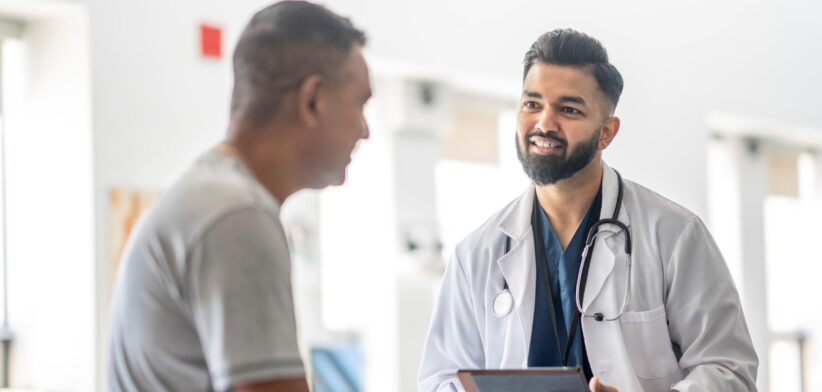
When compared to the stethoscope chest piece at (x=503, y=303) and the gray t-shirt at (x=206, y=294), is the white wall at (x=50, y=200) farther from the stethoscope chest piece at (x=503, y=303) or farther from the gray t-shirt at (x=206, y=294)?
the gray t-shirt at (x=206, y=294)

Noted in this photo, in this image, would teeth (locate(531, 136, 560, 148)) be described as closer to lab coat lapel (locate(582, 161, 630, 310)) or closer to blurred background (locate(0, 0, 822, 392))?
lab coat lapel (locate(582, 161, 630, 310))

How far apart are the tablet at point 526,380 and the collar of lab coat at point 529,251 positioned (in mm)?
344

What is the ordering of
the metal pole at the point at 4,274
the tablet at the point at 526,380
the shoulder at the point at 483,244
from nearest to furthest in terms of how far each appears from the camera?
the tablet at the point at 526,380, the shoulder at the point at 483,244, the metal pole at the point at 4,274

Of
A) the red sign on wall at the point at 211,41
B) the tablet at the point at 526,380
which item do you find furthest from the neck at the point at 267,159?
the red sign on wall at the point at 211,41

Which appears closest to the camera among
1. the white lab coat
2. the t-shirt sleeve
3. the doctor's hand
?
the t-shirt sleeve

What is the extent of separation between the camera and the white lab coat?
2395mm

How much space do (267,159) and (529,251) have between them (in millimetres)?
1241

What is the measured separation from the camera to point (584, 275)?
2502mm

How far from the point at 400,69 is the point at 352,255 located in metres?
0.90

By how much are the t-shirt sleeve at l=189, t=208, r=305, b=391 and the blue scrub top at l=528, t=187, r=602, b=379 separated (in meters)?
1.26

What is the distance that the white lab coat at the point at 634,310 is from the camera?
2.39 m

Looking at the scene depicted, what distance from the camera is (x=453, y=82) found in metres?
5.79

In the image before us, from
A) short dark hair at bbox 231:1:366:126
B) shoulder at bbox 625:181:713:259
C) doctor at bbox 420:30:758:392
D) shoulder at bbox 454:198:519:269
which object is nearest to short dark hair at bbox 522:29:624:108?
doctor at bbox 420:30:758:392

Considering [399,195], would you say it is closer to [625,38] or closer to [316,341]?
[316,341]
